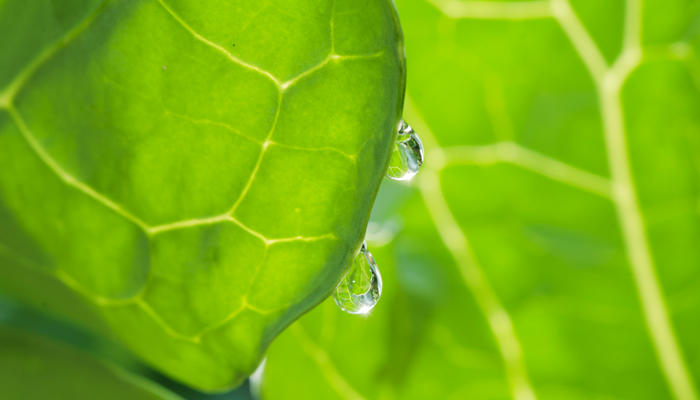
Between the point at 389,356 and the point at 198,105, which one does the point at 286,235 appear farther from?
the point at 389,356

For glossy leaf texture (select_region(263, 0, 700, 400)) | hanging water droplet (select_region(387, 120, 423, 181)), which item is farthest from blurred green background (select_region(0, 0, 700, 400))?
hanging water droplet (select_region(387, 120, 423, 181))

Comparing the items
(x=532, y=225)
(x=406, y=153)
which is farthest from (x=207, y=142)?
(x=532, y=225)

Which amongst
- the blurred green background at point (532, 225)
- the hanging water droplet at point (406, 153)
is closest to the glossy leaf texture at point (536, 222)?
the blurred green background at point (532, 225)

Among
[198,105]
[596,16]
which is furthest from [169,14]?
[596,16]

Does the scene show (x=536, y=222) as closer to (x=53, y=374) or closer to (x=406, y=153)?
(x=406, y=153)

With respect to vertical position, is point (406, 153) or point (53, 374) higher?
point (406, 153)
